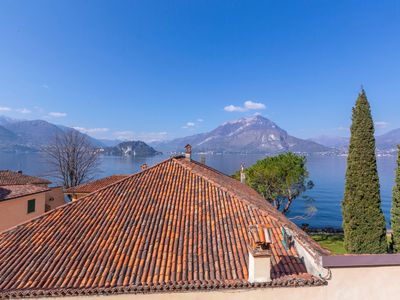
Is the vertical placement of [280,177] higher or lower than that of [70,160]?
lower

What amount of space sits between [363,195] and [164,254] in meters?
17.7

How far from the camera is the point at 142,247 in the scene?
9.21 metres

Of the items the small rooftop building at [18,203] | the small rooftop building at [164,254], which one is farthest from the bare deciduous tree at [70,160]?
the small rooftop building at [164,254]

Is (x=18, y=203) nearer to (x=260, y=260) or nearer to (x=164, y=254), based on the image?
(x=164, y=254)

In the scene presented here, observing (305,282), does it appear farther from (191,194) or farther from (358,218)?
(358,218)

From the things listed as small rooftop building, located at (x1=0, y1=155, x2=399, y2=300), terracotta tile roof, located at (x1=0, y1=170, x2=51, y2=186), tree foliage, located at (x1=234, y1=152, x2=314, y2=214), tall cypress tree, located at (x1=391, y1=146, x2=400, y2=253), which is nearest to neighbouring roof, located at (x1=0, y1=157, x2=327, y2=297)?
small rooftop building, located at (x1=0, y1=155, x2=399, y2=300)

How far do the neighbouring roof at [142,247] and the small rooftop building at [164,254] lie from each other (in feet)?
0.11

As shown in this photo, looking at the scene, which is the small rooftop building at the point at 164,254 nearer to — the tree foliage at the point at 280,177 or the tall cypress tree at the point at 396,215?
the tall cypress tree at the point at 396,215

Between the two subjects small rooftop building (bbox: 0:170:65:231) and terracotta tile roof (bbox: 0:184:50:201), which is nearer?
small rooftop building (bbox: 0:170:65:231)

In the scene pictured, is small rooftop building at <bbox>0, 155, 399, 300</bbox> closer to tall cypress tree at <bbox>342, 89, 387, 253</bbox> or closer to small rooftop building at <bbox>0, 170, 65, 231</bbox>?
small rooftop building at <bbox>0, 170, 65, 231</bbox>

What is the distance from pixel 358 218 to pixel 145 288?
18598 millimetres

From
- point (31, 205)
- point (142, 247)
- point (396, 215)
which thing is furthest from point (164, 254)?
point (31, 205)

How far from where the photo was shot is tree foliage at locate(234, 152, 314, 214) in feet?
108

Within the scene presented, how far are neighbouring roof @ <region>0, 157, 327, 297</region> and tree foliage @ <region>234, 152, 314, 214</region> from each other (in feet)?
72.8
